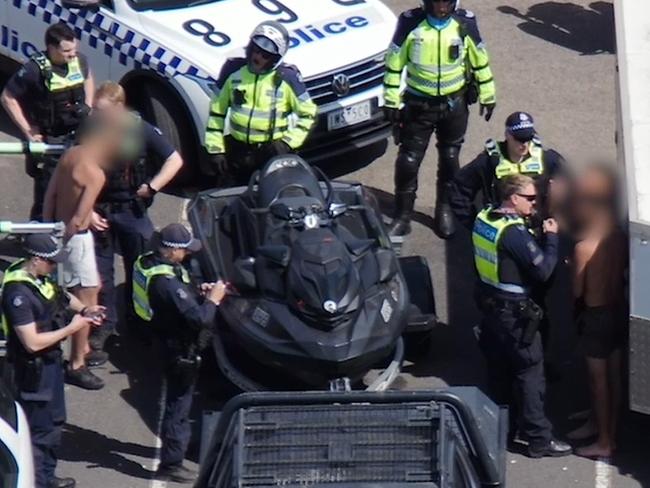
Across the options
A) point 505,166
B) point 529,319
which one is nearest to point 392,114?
point 505,166

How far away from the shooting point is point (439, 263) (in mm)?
11844

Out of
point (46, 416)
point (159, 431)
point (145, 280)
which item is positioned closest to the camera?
point (46, 416)

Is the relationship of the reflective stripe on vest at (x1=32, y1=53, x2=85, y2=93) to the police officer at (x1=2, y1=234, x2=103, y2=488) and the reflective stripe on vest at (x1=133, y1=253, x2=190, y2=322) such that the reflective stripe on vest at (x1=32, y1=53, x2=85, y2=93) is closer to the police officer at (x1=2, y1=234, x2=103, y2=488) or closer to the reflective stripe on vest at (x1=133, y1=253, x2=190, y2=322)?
the reflective stripe on vest at (x1=133, y1=253, x2=190, y2=322)

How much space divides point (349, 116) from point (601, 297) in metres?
3.47

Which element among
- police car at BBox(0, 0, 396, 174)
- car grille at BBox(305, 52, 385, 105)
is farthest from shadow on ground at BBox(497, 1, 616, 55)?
car grille at BBox(305, 52, 385, 105)

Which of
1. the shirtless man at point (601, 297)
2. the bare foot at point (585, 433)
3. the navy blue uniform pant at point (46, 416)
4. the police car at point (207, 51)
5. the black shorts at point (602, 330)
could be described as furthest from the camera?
the police car at point (207, 51)

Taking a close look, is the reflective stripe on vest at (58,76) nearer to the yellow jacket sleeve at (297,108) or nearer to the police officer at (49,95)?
the police officer at (49,95)

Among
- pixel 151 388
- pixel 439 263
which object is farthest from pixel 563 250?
pixel 151 388

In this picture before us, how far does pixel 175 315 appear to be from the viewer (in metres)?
9.27

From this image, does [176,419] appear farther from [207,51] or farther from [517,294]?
[207,51]

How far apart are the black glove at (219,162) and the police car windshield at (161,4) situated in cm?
176

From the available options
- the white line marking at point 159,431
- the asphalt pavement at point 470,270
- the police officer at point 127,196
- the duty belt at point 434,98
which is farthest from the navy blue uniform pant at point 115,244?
the duty belt at point 434,98

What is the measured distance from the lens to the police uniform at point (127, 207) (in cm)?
1052

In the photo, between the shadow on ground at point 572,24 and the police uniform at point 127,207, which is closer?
the police uniform at point 127,207
